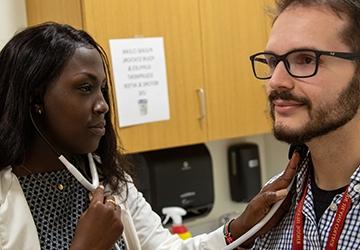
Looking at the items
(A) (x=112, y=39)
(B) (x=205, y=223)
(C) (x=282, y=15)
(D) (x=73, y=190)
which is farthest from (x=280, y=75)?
(B) (x=205, y=223)

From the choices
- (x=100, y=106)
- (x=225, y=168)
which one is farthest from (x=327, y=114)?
(x=225, y=168)

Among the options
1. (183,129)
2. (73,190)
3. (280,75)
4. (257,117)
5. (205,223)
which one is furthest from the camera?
(205,223)

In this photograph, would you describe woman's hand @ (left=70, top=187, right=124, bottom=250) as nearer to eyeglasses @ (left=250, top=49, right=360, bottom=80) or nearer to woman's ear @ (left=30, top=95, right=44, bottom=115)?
woman's ear @ (left=30, top=95, right=44, bottom=115)

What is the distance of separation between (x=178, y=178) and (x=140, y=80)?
61 cm

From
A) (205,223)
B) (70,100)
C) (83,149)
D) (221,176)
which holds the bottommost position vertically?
(205,223)

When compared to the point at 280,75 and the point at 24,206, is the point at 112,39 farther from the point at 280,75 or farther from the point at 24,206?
the point at 280,75

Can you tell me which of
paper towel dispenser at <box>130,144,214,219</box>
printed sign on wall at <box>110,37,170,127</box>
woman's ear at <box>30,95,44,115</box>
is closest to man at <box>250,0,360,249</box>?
woman's ear at <box>30,95,44,115</box>

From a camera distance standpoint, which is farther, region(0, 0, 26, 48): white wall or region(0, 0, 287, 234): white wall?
region(0, 0, 287, 234): white wall

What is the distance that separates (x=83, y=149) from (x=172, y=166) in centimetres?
120

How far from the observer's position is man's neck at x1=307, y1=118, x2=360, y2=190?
49.7 inches

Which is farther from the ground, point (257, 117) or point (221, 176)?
point (257, 117)

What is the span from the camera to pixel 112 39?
7.05 ft

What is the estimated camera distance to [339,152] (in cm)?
128

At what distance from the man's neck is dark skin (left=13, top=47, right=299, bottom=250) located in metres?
0.12
